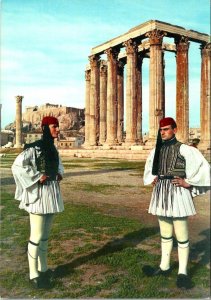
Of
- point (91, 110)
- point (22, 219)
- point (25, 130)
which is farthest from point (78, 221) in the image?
point (25, 130)

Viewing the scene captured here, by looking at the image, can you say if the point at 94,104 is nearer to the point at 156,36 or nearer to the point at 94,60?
the point at 94,60

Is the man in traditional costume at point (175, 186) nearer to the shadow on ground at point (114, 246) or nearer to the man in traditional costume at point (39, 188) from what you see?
the shadow on ground at point (114, 246)

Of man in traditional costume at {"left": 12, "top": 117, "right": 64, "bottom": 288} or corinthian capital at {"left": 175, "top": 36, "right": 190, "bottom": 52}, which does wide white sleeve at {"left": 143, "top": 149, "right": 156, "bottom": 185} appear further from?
corinthian capital at {"left": 175, "top": 36, "right": 190, "bottom": 52}

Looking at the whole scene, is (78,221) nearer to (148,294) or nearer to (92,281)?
(92,281)

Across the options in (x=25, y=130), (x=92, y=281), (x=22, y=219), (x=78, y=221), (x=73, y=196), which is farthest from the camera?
(x=25, y=130)

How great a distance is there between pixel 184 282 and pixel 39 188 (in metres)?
2.37

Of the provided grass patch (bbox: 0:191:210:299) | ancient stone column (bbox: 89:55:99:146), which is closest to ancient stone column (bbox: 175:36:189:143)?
ancient stone column (bbox: 89:55:99:146)

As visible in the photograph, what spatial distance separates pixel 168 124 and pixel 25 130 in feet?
411

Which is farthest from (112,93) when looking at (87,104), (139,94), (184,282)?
(184,282)

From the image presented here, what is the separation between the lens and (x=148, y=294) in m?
4.59

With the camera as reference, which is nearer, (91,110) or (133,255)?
(133,255)

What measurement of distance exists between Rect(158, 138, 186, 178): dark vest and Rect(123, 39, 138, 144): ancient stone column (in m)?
35.3

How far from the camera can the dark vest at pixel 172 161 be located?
510 centimetres

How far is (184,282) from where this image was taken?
4828mm
